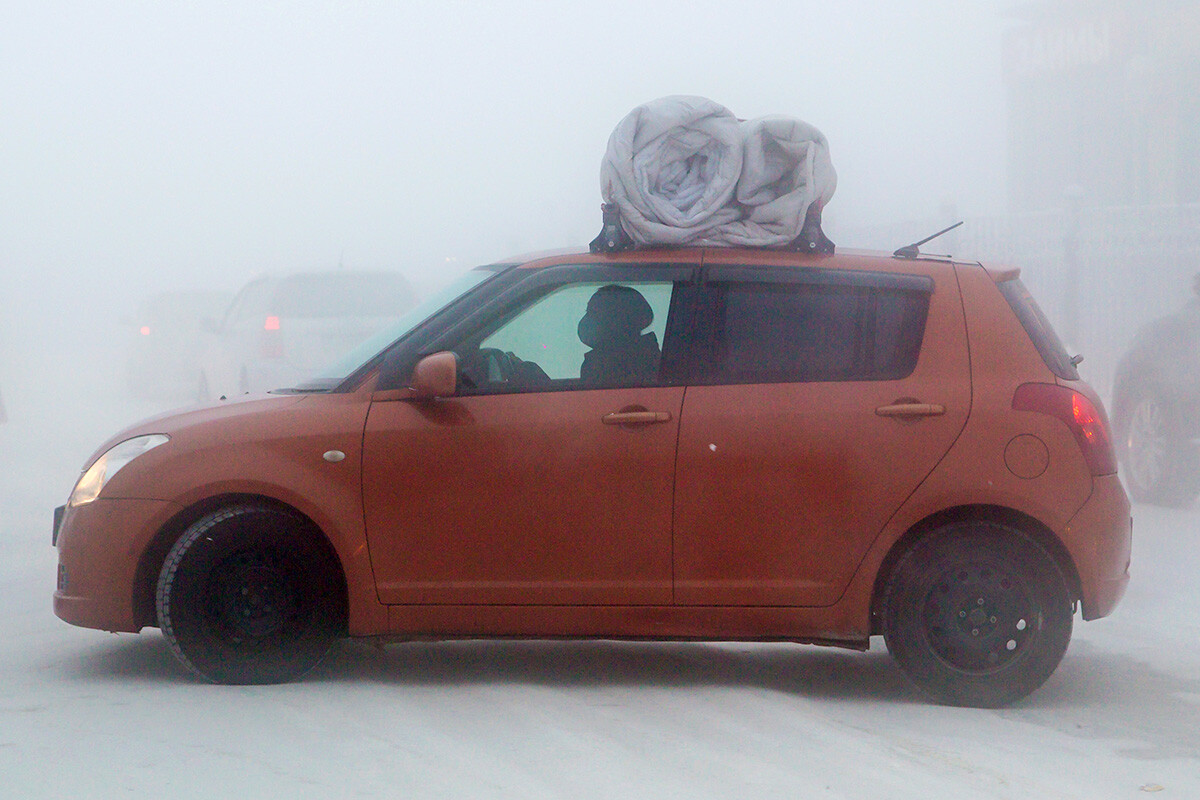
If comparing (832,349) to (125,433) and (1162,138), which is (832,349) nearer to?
(125,433)

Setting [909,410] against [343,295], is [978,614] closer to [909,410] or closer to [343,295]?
[909,410]

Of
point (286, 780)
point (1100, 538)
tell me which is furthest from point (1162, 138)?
point (286, 780)

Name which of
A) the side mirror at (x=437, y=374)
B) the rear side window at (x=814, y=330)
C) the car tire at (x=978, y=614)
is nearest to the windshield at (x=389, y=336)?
the side mirror at (x=437, y=374)

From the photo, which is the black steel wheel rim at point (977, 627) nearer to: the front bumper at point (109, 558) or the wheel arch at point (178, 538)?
the wheel arch at point (178, 538)

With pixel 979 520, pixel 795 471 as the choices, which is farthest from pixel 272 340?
pixel 979 520

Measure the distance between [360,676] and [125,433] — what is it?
1226 mm

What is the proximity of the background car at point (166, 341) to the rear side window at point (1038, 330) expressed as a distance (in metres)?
18.4

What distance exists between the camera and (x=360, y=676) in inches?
209

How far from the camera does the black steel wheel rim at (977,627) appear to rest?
5.02m

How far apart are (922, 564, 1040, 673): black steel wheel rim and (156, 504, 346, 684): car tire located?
6.85ft

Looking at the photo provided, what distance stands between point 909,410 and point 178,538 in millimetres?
2589

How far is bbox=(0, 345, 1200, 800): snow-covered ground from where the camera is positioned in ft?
13.1

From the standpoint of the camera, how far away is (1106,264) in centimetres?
1956

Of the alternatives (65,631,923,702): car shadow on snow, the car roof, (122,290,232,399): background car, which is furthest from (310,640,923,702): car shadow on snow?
(122,290,232,399): background car
